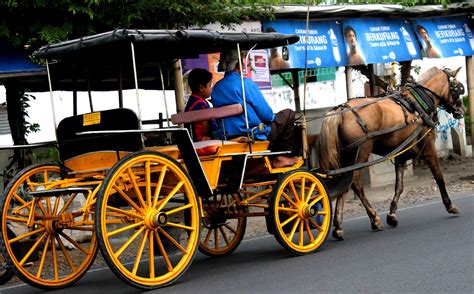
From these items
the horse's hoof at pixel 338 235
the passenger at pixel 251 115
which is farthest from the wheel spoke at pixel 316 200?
the horse's hoof at pixel 338 235

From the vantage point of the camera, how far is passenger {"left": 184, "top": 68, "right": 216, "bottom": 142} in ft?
29.6

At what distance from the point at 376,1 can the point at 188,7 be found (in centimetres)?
775

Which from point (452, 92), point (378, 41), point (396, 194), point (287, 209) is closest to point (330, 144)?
point (396, 194)

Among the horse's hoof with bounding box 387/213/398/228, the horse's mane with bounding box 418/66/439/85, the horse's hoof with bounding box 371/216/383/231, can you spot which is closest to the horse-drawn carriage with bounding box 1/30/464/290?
the horse's hoof with bounding box 371/216/383/231

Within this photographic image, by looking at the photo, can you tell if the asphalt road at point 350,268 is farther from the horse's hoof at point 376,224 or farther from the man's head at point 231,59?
the man's head at point 231,59

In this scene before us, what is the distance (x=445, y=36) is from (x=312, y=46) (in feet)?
15.6

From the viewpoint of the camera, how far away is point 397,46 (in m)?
18.3

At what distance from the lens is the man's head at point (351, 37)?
17.1m

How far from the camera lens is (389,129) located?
1116 centimetres

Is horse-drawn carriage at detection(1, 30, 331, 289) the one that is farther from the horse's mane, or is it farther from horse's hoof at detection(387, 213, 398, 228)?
the horse's mane

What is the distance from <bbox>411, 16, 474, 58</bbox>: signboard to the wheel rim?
Result: 35.3 ft

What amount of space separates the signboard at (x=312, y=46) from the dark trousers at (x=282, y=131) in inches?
250

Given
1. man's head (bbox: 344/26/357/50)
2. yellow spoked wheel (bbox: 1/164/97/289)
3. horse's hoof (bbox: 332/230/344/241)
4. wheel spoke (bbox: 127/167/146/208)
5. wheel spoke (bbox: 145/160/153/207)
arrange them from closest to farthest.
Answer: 1. wheel spoke (bbox: 127/167/146/208)
2. wheel spoke (bbox: 145/160/153/207)
3. yellow spoked wheel (bbox: 1/164/97/289)
4. horse's hoof (bbox: 332/230/344/241)
5. man's head (bbox: 344/26/357/50)

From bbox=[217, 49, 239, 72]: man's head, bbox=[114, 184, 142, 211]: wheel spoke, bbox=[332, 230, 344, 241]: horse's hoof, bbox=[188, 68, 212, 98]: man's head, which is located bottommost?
bbox=[332, 230, 344, 241]: horse's hoof
